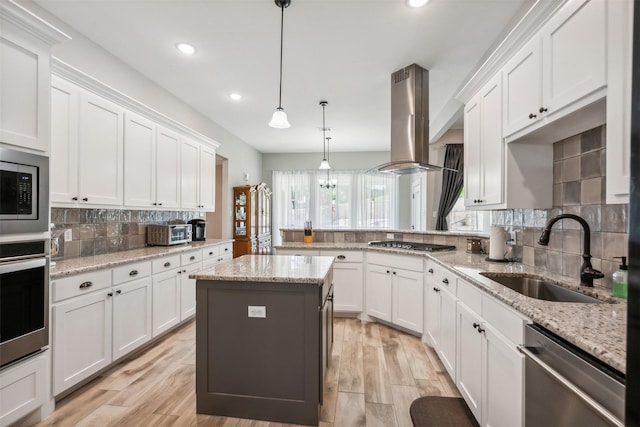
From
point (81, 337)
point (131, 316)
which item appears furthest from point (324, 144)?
point (81, 337)

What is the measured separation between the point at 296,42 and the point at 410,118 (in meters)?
1.39

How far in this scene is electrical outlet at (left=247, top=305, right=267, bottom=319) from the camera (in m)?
1.79

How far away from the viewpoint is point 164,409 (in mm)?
1924

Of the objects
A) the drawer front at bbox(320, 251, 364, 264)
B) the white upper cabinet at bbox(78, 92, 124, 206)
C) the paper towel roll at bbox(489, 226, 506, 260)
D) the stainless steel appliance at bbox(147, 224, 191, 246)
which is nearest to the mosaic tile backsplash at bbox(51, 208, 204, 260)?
the stainless steel appliance at bbox(147, 224, 191, 246)

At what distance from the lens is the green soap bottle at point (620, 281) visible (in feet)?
4.30

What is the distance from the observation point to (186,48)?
8.96ft

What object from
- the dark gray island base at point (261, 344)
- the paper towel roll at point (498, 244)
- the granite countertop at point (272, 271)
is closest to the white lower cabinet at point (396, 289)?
the paper towel roll at point (498, 244)

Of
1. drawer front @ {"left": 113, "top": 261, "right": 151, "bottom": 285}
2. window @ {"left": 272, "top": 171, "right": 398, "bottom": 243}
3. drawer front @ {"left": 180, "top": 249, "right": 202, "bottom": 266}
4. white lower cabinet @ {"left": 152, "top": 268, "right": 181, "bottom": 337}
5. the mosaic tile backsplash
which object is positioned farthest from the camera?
window @ {"left": 272, "top": 171, "right": 398, "bottom": 243}

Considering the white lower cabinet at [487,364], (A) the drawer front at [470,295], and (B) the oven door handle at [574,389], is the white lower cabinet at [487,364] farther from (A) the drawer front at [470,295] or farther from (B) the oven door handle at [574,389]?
(B) the oven door handle at [574,389]

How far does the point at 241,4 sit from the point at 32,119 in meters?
1.53

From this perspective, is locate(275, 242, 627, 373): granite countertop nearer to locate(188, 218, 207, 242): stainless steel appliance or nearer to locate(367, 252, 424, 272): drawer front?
locate(367, 252, 424, 272): drawer front

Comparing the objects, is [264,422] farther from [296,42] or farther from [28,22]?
[296,42]

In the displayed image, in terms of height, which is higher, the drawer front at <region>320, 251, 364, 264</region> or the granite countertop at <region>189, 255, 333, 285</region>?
the granite countertop at <region>189, 255, 333, 285</region>

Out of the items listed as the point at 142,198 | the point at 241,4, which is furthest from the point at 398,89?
the point at 142,198
